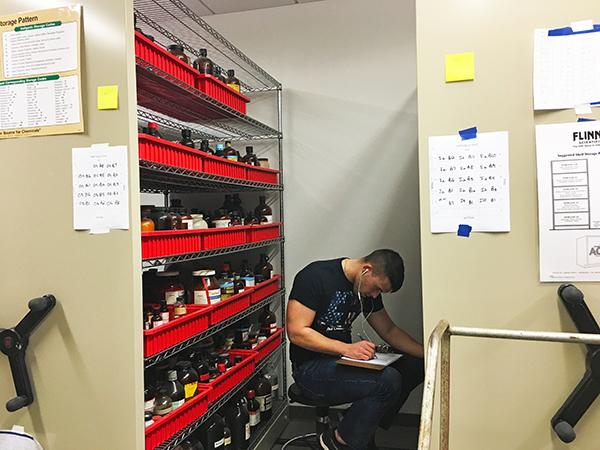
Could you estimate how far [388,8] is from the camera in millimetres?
3090

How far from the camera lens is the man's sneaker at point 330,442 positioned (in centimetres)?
230

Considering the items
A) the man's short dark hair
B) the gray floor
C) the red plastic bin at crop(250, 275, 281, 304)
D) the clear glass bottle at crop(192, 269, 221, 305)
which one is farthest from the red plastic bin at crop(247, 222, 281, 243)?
the gray floor

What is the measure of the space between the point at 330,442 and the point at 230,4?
2626mm

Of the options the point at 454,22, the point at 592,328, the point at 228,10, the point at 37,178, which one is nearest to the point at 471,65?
the point at 454,22

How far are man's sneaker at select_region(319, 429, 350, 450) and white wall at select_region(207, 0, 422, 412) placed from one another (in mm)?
903

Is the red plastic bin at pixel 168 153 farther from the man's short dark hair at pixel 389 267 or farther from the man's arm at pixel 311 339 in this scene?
the man's short dark hair at pixel 389 267

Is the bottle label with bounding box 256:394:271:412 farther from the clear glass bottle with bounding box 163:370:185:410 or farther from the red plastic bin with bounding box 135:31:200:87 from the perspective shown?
the red plastic bin with bounding box 135:31:200:87

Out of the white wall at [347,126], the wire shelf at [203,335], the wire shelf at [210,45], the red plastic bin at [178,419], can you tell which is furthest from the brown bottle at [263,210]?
the red plastic bin at [178,419]

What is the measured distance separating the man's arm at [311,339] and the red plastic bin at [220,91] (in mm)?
1051

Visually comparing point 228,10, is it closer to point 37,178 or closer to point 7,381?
point 37,178

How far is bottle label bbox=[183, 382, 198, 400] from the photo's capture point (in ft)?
6.74

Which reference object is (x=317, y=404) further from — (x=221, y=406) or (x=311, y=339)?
(x=221, y=406)

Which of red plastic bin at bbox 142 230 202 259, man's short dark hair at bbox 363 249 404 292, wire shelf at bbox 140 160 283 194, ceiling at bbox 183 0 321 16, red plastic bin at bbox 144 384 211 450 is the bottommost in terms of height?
red plastic bin at bbox 144 384 211 450

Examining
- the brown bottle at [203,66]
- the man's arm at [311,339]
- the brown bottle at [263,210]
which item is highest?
the brown bottle at [203,66]
